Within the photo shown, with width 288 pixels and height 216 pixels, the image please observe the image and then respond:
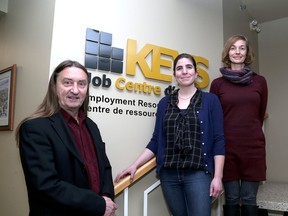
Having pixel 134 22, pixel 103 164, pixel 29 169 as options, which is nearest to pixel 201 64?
pixel 134 22

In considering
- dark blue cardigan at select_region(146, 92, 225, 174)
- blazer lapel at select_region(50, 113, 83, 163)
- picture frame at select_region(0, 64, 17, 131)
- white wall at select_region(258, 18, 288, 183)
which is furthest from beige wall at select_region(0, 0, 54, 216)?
white wall at select_region(258, 18, 288, 183)

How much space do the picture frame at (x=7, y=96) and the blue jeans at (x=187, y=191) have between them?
1.34 m

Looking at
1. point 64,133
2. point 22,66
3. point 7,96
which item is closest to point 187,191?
point 64,133

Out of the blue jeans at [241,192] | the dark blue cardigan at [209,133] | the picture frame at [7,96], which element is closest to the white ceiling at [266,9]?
the dark blue cardigan at [209,133]

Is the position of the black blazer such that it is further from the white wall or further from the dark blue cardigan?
the white wall

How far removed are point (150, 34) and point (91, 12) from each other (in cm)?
56

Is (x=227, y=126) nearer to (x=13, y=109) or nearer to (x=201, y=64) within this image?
(x=201, y=64)

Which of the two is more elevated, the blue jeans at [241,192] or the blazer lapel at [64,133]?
the blazer lapel at [64,133]

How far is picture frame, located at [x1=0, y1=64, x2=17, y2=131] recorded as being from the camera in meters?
2.32

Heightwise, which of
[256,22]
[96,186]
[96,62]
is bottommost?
[96,186]

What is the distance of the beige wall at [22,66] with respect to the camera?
189cm

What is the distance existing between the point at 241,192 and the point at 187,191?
0.40 meters

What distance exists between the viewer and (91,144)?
1450mm

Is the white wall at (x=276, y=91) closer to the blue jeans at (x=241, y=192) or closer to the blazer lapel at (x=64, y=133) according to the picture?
the blue jeans at (x=241, y=192)
